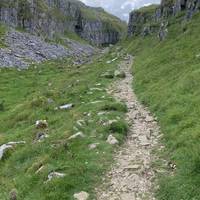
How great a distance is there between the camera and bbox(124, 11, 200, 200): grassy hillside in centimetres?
1598

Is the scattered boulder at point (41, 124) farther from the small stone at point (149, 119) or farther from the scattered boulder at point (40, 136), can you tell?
the small stone at point (149, 119)

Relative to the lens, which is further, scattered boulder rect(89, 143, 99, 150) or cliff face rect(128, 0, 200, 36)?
cliff face rect(128, 0, 200, 36)

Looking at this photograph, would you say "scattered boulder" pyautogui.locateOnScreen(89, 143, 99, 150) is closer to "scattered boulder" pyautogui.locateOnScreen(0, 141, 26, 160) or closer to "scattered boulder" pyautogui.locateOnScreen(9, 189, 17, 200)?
"scattered boulder" pyautogui.locateOnScreen(9, 189, 17, 200)

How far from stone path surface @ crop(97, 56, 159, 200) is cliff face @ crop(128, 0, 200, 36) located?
40119 millimetres

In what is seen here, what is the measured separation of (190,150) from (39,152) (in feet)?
25.3

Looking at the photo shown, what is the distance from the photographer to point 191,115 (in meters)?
22.7

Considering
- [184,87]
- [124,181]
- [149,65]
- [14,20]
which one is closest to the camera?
[124,181]

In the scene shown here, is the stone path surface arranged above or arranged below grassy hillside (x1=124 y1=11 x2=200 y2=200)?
below

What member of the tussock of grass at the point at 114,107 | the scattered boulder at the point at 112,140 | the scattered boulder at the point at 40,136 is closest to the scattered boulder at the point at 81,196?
the scattered boulder at the point at 112,140

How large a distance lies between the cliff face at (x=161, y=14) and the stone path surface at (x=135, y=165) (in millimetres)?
40119

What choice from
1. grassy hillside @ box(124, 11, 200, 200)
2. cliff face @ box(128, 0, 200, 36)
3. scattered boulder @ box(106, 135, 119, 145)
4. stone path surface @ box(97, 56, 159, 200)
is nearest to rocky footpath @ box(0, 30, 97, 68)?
cliff face @ box(128, 0, 200, 36)

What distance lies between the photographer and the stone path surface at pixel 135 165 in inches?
633

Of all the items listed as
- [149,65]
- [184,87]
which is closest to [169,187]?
[184,87]

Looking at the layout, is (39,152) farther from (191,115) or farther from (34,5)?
(34,5)
